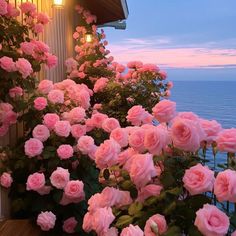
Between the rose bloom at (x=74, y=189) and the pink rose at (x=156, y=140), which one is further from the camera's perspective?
the rose bloom at (x=74, y=189)

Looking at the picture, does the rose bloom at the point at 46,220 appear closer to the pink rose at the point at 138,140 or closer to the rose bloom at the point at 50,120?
the rose bloom at the point at 50,120

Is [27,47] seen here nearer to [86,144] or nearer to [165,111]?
[86,144]

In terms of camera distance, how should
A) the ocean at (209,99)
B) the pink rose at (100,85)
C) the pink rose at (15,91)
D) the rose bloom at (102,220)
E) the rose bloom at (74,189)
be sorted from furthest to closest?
the pink rose at (100,85) < the ocean at (209,99) < the pink rose at (15,91) < the rose bloom at (74,189) < the rose bloom at (102,220)

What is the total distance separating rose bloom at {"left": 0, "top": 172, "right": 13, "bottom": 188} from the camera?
3.07 m

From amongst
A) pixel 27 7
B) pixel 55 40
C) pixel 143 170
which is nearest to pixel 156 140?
pixel 143 170

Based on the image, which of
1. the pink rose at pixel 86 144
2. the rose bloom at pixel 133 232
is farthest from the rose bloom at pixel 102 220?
the pink rose at pixel 86 144

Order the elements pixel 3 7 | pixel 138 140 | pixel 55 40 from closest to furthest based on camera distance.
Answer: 1. pixel 138 140
2. pixel 3 7
3. pixel 55 40

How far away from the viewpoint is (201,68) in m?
10.7

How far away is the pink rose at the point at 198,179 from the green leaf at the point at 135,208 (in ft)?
0.73

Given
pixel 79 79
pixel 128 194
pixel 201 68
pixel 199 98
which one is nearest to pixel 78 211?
pixel 128 194

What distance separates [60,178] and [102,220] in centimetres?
135

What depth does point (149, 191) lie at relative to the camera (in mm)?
1481

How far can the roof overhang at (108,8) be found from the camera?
6.28m

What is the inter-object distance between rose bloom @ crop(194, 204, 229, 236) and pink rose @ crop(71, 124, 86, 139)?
1840 millimetres
